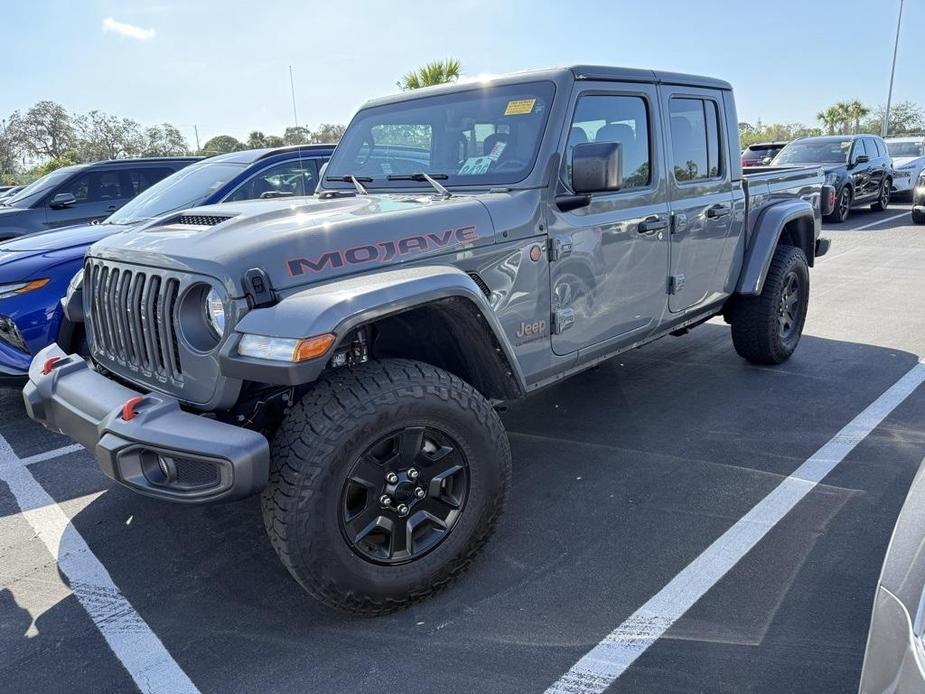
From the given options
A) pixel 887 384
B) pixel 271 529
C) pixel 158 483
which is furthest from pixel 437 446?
pixel 887 384

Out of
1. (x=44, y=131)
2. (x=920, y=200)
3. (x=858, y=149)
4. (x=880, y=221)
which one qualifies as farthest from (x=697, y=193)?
(x=44, y=131)

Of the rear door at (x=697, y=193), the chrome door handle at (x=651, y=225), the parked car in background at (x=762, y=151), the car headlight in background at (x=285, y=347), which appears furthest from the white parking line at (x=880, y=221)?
the car headlight in background at (x=285, y=347)

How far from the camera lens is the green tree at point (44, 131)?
1772 inches

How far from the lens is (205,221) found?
3.01 m

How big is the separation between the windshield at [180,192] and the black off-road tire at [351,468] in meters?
3.95

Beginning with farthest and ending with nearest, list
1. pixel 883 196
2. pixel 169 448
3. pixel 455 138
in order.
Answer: pixel 883 196 < pixel 455 138 < pixel 169 448

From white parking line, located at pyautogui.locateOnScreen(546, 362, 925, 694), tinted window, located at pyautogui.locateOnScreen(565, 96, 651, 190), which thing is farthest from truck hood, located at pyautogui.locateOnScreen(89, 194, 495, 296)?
white parking line, located at pyautogui.locateOnScreen(546, 362, 925, 694)

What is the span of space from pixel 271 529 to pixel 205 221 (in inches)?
54.5

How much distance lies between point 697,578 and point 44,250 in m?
4.52

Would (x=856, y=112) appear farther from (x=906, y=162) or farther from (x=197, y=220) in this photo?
(x=197, y=220)

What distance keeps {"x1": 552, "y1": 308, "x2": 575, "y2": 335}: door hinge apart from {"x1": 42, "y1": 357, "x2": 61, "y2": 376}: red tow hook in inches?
86.7

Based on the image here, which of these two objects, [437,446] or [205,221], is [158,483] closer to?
[437,446]

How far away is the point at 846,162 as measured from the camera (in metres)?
14.1

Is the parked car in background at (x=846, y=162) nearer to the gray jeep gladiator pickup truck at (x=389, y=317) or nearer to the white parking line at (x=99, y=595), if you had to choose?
the gray jeep gladiator pickup truck at (x=389, y=317)
